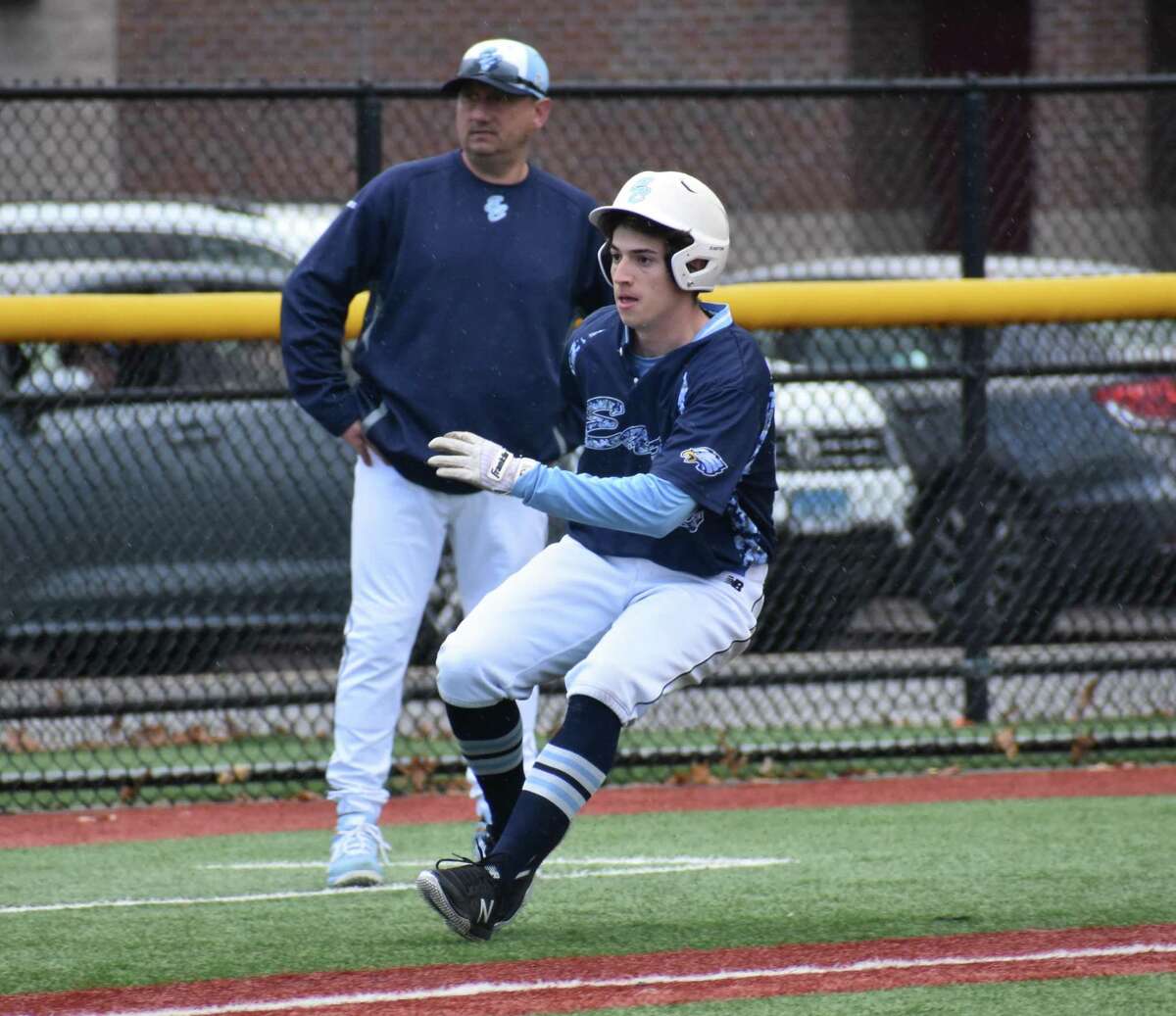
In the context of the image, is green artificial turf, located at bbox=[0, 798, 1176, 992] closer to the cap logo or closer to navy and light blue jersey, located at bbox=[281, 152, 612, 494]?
navy and light blue jersey, located at bbox=[281, 152, 612, 494]

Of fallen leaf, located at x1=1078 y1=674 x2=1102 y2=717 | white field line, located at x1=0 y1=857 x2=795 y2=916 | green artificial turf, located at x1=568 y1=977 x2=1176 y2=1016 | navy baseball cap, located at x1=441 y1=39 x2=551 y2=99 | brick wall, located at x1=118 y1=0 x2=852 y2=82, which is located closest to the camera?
green artificial turf, located at x1=568 y1=977 x2=1176 y2=1016

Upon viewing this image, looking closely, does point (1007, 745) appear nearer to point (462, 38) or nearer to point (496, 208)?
point (496, 208)

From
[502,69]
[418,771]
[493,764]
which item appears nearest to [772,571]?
[418,771]

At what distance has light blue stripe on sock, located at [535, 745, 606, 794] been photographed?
422cm

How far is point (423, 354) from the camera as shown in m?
5.40

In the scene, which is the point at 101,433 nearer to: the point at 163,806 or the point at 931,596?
the point at 163,806

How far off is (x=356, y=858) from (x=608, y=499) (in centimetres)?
156

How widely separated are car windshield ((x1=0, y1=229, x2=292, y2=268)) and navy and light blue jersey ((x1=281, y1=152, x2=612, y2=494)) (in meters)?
2.44

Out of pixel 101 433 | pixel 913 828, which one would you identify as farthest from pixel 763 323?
pixel 101 433

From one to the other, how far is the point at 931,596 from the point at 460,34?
400 inches

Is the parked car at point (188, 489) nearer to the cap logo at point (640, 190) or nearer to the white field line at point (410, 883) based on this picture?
the white field line at point (410, 883)

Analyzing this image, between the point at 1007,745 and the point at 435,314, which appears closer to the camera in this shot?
the point at 435,314

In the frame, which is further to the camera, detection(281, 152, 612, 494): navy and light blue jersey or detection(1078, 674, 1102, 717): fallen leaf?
detection(1078, 674, 1102, 717): fallen leaf

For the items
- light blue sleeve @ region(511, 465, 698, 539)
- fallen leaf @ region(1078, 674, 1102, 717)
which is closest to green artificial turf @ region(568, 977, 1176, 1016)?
light blue sleeve @ region(511, 465, 698, 539)
